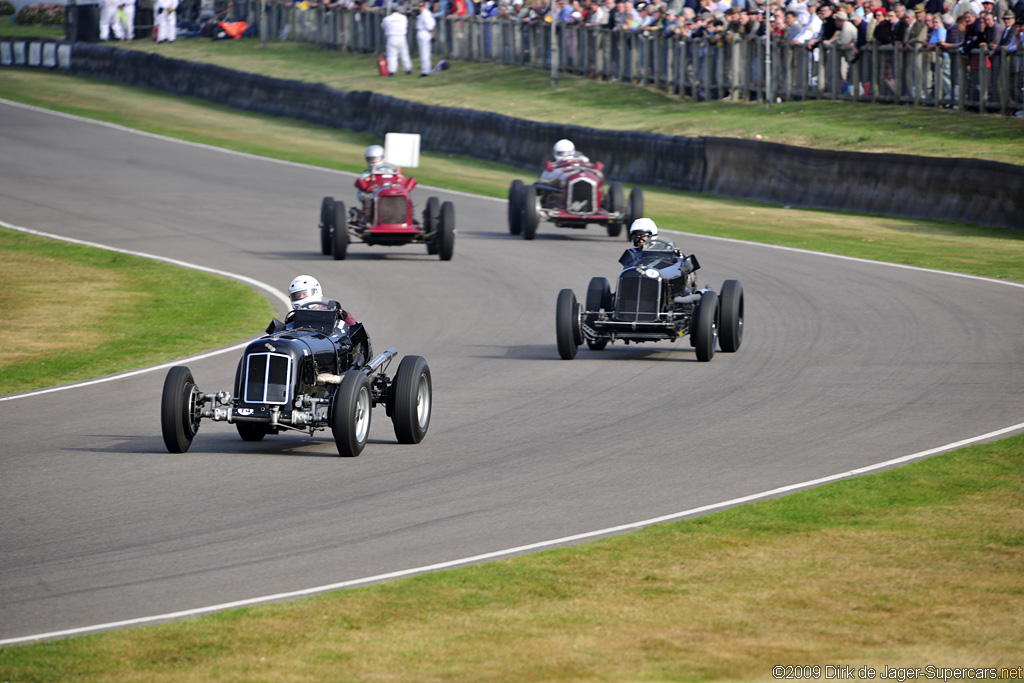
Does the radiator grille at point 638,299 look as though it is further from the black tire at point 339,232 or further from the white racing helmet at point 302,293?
the black tire at point 339,232

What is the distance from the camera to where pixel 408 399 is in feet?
39.9

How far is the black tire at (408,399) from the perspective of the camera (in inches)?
477

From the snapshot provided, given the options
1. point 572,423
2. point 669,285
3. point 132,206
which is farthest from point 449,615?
point 132,206

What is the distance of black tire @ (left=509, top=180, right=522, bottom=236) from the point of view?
26917 millimetres

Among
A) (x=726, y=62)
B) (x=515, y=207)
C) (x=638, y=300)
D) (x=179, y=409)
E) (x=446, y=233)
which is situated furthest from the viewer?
(x=726, y=62)

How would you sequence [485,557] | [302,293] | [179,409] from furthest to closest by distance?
[302,293]
[179,409]
[485,557]

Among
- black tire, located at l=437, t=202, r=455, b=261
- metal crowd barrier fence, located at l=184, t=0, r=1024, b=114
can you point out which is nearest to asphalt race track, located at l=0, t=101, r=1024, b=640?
black tire, located at l=437, t=202, r=455, b=261

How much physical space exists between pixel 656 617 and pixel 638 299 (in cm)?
897

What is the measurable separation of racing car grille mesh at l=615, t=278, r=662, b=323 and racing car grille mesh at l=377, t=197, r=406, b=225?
26.1 feet

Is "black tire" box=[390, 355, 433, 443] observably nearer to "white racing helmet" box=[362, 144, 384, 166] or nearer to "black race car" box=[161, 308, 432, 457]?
"black race car" box=[161, 308, 432, 457]

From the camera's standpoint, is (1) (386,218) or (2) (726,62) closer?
(1) (386,218)

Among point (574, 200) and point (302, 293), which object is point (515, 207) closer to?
point (574, 200)

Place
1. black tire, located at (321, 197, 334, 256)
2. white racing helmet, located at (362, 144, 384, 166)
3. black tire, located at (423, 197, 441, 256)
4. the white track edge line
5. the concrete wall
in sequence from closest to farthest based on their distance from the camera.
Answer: the white track edge line < white racing helmet, located at (362, 144, 384, 166) < black tire, located at (321, 197, 334, 256) < black tire, located at (423, 197, 441, 256) < the concrete wall

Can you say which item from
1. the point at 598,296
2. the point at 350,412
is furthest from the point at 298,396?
the point at 598,296
